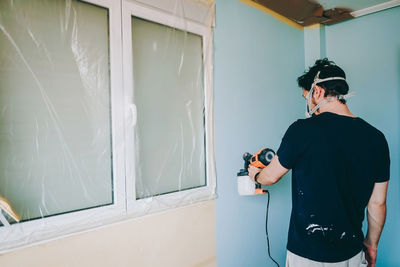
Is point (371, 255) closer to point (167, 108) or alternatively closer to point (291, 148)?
point (291, 148)

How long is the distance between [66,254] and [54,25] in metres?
0.97

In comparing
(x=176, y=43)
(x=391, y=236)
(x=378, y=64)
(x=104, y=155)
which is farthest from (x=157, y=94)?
(x=391, y=236)

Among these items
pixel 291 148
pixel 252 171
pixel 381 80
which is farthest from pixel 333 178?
pixel 381 80

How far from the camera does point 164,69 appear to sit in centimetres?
152

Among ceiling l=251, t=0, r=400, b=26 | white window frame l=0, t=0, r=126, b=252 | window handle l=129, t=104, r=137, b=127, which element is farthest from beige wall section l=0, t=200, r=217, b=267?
ceiling l=251, t=0, r=400, b=26

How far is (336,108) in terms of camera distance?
1.35 metres

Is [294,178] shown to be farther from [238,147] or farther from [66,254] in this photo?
[66,254]

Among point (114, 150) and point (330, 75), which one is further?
point (330, 75)

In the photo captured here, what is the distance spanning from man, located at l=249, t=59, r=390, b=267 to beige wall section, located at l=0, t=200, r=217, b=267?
0.53 meters

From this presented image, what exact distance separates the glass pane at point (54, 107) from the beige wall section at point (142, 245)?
0.14 meters

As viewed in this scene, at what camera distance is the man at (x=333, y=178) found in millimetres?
1245

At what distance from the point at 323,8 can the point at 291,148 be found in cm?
157

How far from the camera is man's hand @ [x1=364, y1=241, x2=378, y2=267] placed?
148 centimetres

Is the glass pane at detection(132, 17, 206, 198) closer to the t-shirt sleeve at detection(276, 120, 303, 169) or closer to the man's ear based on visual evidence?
the t-shirt sleeve at detection(276, 120, 303, 169)
